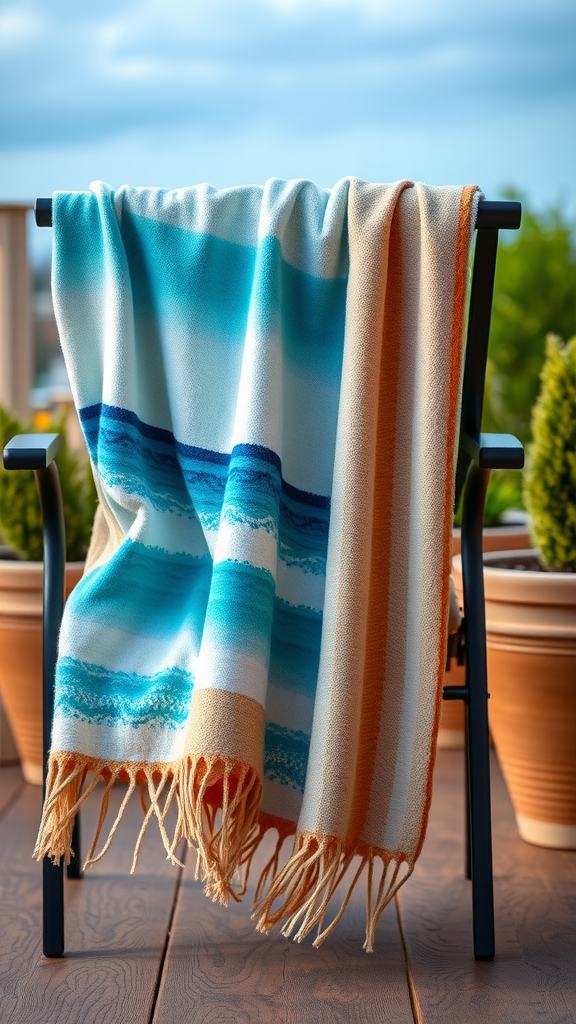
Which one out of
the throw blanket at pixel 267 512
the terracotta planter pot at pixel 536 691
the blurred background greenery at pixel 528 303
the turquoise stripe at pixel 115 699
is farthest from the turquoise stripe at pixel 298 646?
the blurred background greenery at pixel 528 303

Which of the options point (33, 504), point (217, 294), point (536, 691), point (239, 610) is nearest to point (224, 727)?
point (239, 610)

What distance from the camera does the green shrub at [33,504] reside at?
5.58ft

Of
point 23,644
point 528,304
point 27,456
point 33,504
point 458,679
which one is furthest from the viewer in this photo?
point 528,304

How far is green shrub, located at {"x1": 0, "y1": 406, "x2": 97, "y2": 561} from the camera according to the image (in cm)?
170

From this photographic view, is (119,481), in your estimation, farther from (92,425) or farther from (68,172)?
(68,172)

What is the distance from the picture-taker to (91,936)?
3.77ft

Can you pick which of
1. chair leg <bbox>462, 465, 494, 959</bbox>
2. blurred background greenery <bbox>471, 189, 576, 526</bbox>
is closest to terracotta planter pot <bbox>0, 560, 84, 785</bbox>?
chair leg <bbox>462, 465, 494, 959</bbox>

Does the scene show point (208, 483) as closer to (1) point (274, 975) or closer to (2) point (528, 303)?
(1) point (274, 975)

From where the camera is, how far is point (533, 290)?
1084cm

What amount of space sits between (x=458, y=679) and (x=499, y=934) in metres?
0.75

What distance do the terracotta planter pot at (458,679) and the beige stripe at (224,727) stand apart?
97 centimetres

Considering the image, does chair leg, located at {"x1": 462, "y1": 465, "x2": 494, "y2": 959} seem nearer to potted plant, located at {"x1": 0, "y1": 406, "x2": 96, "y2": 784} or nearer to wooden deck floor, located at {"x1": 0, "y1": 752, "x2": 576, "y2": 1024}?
wooden deck floor, located at {"x1": 0, "y1": 752, "x2": 576, "y2": 1024}

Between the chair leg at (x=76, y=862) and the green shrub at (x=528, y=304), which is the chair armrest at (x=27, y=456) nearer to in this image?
the chair leg at (x=76, y=862)

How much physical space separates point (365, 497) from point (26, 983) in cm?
62
